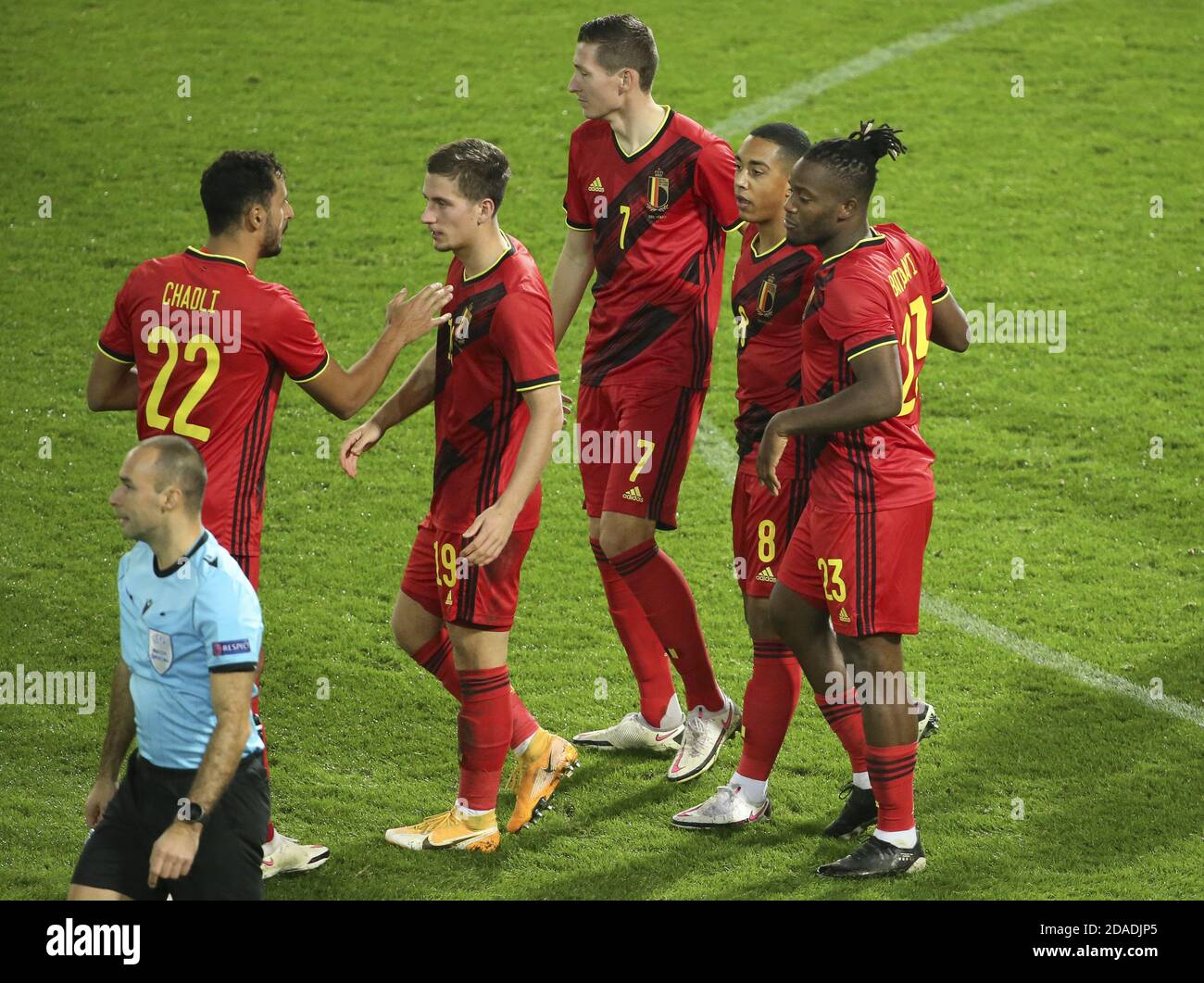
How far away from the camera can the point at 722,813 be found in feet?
18.7

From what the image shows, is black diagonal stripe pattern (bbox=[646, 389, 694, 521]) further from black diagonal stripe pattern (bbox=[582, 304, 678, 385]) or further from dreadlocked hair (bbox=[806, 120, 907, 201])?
dreadlocked hair (bbox=[806, 120, 907, 201])

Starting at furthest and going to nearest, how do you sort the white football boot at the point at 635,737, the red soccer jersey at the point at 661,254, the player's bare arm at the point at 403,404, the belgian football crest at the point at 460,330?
the white football boot at the point at 635,737 → the red soccer jersey at the point at 661,254 → the player's bare arm at the point at 403,404 → the belgian football crest at the point at 460,330

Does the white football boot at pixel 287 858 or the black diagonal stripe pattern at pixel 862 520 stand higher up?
the black diagonal stripe pattern at pixel 862 520

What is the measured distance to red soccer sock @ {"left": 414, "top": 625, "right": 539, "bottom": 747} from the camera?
19.0 ft

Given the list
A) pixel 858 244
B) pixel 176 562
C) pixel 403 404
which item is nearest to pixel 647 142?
pixel 858 244

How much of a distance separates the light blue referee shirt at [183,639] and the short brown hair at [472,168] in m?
1.56

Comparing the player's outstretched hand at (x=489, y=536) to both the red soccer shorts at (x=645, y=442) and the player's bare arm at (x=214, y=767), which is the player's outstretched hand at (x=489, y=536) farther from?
the red soccer shorts at (x=645, y=442)

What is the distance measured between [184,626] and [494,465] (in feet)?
4.97

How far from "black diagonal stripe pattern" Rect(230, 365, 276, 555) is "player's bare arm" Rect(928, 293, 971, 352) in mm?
2221

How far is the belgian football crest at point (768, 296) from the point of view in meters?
5.70

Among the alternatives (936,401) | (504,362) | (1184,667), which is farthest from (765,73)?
(504,362)

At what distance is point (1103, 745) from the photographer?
6.26 m

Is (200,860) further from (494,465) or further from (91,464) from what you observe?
(91,464)

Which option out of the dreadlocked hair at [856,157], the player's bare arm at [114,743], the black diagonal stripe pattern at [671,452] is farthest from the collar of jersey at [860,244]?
the player's bare arm at [114,743]
